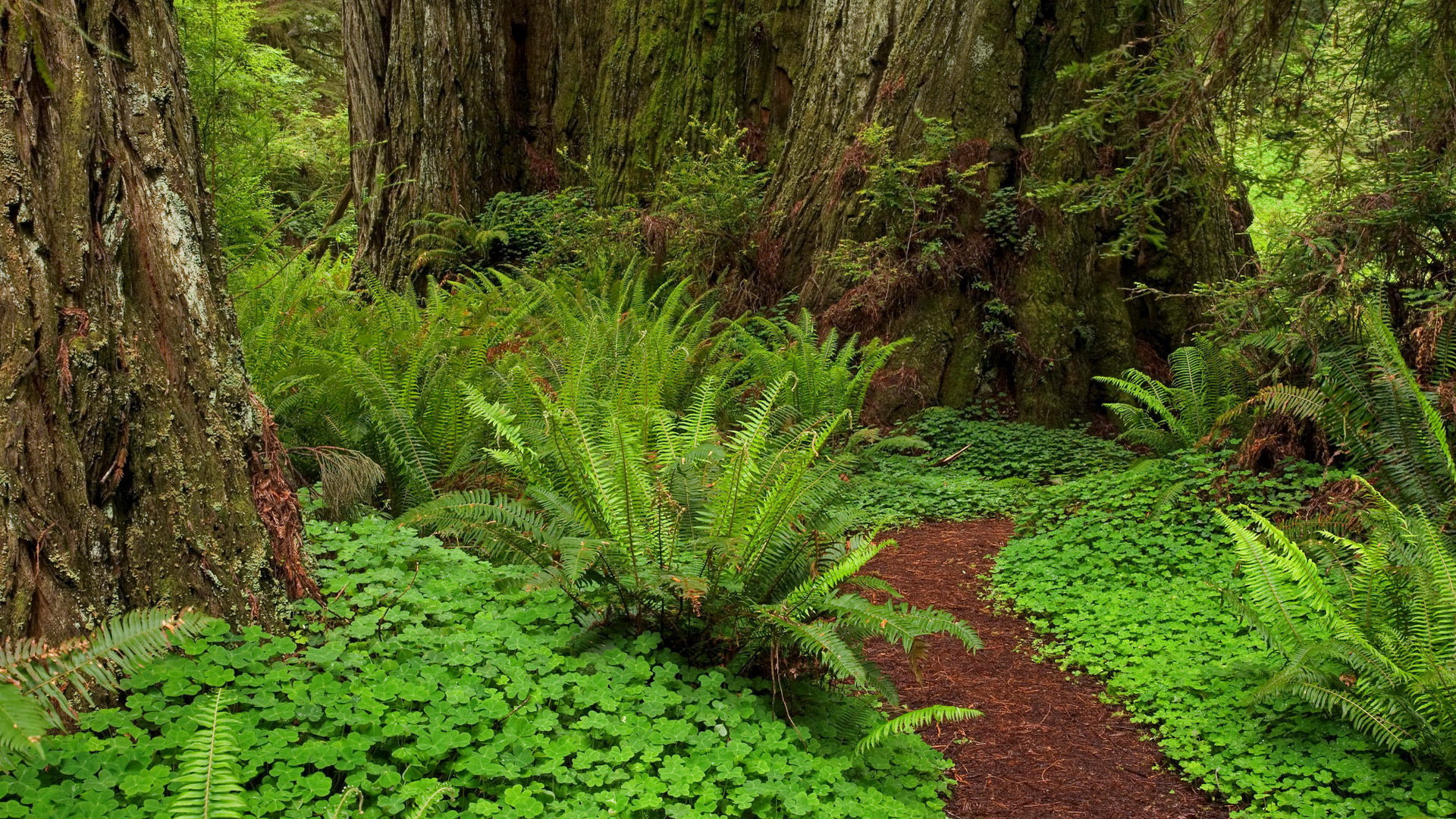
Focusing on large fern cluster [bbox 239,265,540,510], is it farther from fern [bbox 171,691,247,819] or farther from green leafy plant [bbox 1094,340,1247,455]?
green leafy plant [bbox 1094,340,1247,455]

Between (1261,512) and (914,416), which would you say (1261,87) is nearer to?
(1261,512)

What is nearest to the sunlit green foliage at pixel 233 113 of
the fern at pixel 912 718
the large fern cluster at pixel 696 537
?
the large fern cluster at pixel 696 537

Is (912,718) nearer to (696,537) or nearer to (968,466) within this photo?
(696,537)

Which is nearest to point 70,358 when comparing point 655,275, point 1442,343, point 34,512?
point 34,512

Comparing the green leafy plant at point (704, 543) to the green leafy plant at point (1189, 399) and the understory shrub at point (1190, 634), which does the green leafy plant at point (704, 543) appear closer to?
the understory shrub at point (1190, 634)

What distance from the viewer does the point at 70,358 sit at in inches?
89.7

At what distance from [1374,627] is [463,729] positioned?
9.68ft

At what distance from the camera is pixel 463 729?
2502 mm

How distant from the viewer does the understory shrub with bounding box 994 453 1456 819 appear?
297 cm

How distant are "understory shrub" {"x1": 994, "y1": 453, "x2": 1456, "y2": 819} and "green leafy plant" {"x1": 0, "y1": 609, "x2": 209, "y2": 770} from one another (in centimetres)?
307

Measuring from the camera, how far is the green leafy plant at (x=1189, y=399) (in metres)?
5.67

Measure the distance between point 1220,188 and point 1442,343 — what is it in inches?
61.5

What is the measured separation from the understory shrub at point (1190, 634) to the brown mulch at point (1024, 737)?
0.36ft

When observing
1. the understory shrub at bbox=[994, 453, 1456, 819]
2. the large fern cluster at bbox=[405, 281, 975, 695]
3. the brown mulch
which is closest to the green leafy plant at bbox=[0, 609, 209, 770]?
the large fern cluster at bbox=[405, 281, 975, 695]
